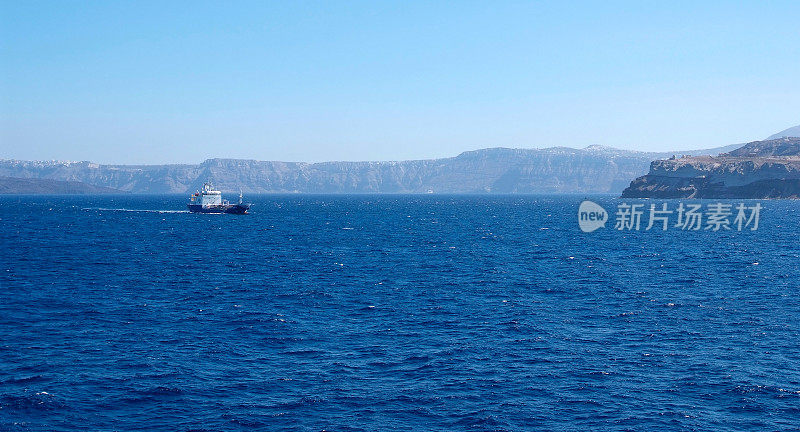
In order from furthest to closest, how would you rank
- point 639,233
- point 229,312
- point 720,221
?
1. point 720,221
2. point 639,233
3. point 229,312

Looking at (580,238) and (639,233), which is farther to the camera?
(639,233)

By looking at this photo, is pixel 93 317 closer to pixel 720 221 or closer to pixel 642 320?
pixel 642 320

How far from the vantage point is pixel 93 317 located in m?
49.9

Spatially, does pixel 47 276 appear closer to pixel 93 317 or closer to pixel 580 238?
pixel 93 317

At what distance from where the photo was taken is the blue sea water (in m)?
30.5

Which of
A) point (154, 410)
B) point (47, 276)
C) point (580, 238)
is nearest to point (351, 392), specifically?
point (154, 410)

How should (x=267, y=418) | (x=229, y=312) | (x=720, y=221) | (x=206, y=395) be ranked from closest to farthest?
1. (x=267, y=418)
2. (x=206, y=395)
3. (x=229, y=312)
4. (x=720, y=221)

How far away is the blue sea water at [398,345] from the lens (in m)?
30.5

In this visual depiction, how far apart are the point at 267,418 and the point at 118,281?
150ft

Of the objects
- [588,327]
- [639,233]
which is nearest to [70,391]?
[588,327]

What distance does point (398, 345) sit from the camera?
42.2 m

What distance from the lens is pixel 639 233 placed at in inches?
5566

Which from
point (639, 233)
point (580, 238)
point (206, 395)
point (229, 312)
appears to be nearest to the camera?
point (206, 395)

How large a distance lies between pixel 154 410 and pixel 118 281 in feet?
139
